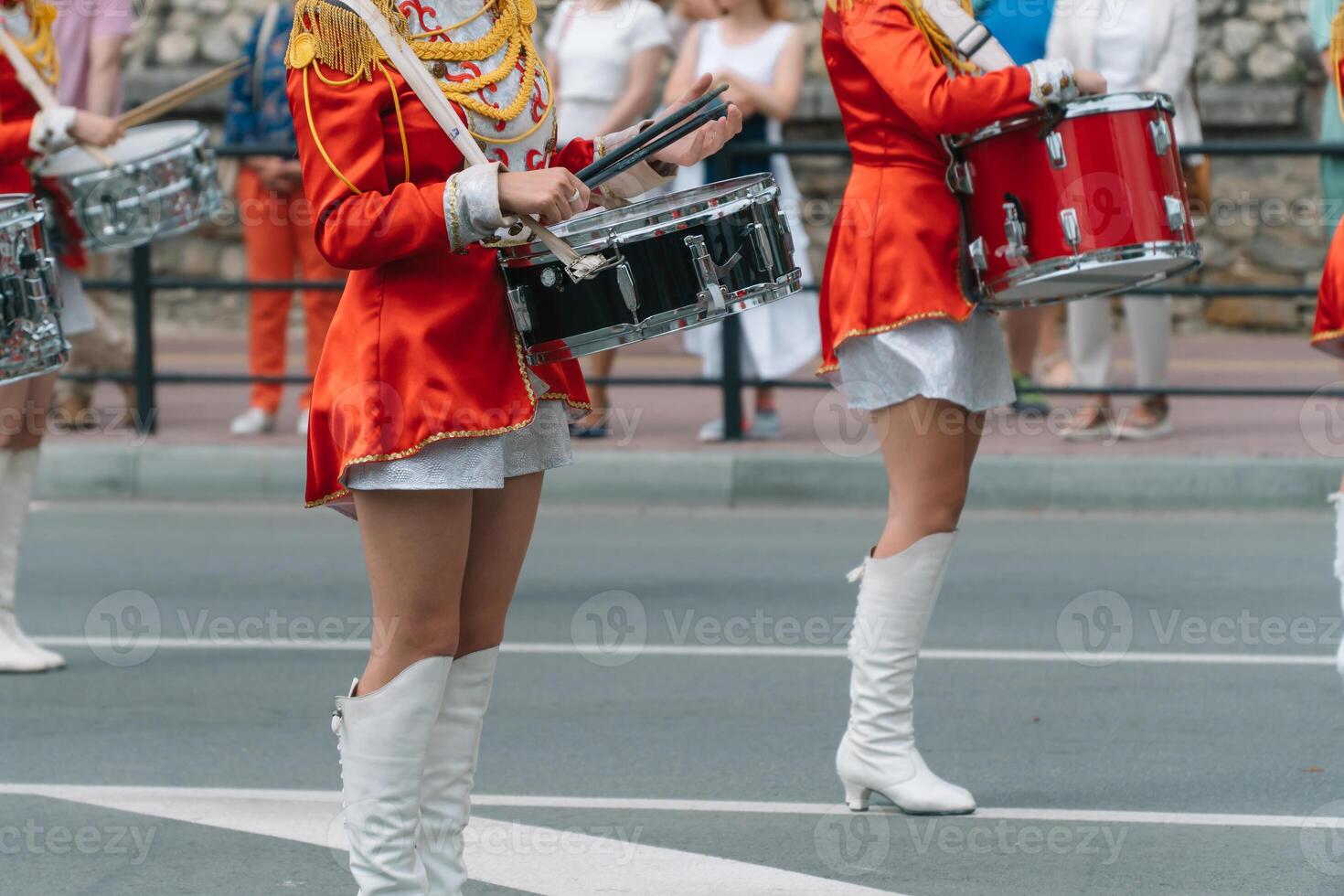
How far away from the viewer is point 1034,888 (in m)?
4.23

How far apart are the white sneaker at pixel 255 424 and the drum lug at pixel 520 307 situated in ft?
23.1

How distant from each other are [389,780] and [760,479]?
5.91 m

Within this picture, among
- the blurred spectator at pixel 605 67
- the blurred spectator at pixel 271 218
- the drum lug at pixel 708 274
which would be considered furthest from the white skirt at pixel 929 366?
the blurred spectator at pixel 271 218

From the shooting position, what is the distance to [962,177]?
15.1ft

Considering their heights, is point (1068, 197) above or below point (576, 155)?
below

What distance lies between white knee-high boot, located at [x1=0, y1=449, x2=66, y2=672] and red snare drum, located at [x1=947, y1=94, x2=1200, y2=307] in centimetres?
292

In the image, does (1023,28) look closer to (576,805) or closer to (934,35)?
(934,35)

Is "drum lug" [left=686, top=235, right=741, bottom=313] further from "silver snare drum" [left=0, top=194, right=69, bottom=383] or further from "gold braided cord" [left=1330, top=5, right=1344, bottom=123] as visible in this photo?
"silver snare drum" [left=0, top=194, right=69, bottom=383]

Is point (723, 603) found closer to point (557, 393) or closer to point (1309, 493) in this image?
point (1309, 493)

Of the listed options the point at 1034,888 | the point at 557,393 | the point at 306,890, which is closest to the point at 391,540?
the point at 557,393

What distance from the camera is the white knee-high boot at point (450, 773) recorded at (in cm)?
356

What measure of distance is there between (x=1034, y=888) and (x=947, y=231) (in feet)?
4.46

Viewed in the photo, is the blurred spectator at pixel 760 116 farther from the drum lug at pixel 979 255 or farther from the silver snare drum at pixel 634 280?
the silver snare drum at pixel 634 280

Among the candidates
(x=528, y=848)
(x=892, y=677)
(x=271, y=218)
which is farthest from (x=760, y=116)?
(x=528, y=848)
